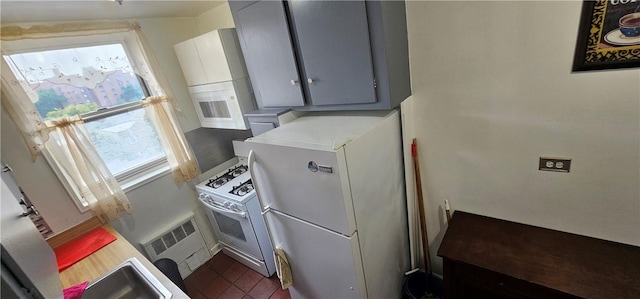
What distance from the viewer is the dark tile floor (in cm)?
214

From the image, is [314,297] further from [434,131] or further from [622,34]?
[622,34]

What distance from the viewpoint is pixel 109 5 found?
1698mm

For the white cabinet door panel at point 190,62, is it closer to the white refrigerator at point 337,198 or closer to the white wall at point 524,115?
the white refrigerator at point 337,198

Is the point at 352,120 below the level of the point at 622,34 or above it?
below

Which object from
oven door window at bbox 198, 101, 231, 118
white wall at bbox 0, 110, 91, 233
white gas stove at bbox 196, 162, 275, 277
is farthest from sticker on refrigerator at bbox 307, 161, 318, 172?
white wall at bbox 0, 110, 91, 233

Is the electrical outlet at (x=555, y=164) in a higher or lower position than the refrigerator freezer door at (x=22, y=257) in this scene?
lower

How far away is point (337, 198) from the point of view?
1.17m

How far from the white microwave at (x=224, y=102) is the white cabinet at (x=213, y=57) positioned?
2.3 inches

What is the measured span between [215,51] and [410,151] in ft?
5.32

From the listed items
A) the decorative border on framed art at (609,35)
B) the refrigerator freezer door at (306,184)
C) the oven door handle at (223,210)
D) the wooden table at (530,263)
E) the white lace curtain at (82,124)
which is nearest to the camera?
the decorative border on framed art at (609,35)

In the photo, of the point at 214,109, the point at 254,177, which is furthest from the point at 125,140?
the point at 254,177

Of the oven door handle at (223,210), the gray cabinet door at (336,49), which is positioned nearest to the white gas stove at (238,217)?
the oven door handle at (223,210)

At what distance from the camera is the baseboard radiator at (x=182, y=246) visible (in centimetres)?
226

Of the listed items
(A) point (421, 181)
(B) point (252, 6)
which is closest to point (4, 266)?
(B) point (252, 6)
